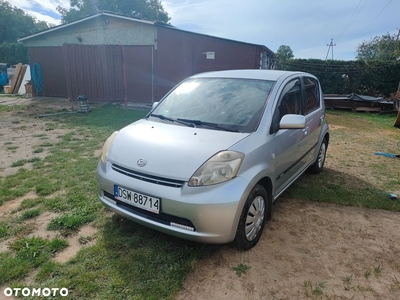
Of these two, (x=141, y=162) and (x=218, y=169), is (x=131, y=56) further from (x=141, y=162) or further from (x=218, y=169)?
(x=218, y=169)

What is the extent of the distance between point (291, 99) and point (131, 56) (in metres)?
9.92

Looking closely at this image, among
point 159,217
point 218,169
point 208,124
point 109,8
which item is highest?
point 109,8

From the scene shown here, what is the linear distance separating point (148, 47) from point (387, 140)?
9196mm

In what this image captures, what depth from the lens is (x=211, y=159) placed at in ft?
6.95

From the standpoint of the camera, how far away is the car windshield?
2631 mm

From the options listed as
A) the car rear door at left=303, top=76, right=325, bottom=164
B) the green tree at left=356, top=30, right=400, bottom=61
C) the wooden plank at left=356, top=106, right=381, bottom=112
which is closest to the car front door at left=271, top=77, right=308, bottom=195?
the car rear door at left=303, top=76, right=325, bottom=164

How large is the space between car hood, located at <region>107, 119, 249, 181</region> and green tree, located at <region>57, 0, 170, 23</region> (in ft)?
115

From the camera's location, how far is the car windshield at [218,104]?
263 centimetres

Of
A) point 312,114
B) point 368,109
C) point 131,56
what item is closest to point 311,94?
point 312,114

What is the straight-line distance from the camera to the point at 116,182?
7.59ft

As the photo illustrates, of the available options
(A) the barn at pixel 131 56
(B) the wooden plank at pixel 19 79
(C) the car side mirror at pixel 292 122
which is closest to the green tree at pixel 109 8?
(B) the wooden plank at pixel 19 79

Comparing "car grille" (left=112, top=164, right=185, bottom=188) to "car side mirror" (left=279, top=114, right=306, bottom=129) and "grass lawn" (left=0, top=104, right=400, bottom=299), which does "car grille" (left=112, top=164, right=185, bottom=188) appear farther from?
"car side mirror" (left=279, top=114, right=306, bottom=129)

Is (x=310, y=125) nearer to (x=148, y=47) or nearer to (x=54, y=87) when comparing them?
(x=148, y=47)

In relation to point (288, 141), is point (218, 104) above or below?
above
